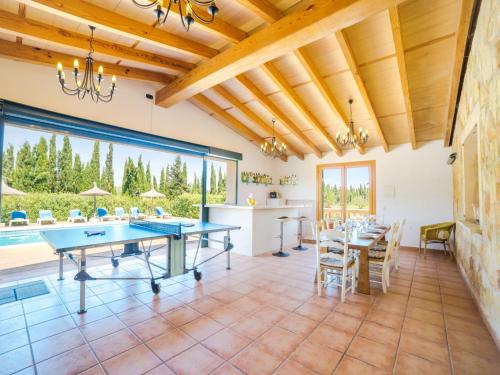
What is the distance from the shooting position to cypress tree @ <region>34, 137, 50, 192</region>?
628cm

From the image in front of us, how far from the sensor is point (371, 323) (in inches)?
97.0

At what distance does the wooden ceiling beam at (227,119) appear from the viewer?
19.6 ft

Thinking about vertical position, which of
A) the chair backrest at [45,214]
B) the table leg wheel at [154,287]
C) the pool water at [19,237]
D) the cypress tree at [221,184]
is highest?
the cypress tree at [221,184]

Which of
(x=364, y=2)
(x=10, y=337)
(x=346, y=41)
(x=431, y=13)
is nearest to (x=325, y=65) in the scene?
(x=346, y=41)

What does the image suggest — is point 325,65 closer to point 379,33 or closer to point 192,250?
point 379,33

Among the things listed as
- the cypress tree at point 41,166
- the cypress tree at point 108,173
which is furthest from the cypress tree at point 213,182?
the cypress tree at point 41,166

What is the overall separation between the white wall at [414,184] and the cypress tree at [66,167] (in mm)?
8265

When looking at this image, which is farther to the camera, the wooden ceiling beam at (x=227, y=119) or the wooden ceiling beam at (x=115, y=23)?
the wooden ceiling beam at (x=227, y=119)

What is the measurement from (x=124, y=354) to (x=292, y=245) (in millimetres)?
4860

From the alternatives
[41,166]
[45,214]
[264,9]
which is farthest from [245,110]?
[45,214]

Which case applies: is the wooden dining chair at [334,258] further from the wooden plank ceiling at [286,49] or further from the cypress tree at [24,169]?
the cypress tree at [24,169]

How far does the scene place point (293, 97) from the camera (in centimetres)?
504

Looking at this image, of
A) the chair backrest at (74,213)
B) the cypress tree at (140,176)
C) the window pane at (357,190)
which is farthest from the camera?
the cypress tree at (140,176)

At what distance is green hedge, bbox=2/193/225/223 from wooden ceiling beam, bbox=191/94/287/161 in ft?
7.24
